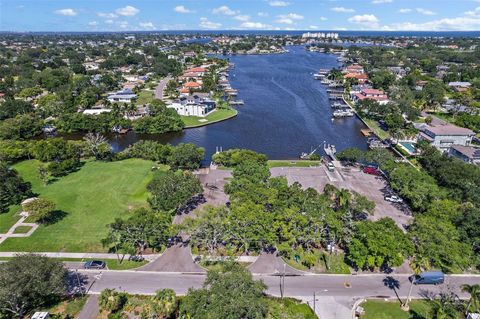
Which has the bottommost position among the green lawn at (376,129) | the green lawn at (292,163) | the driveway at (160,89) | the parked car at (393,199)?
the parked car at (393,199)

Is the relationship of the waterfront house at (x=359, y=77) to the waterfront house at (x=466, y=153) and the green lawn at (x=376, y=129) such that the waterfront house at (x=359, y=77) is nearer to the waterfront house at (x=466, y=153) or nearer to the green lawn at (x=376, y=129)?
the green lawn at (x=376, y=129)

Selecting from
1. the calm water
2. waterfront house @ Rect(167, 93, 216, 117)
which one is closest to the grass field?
the calm water

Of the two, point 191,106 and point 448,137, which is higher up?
point 191,106

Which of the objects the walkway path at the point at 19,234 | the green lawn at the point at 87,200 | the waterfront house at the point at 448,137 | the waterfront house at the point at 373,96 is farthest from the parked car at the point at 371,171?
the walkway path at the point at 19,234

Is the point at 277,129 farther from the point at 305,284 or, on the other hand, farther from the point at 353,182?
the point at 305,284

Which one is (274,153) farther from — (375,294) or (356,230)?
(375,294)

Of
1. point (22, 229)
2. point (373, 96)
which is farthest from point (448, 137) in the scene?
point (22, 229)

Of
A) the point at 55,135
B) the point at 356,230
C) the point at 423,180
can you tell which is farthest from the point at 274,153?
the point at 55,135
